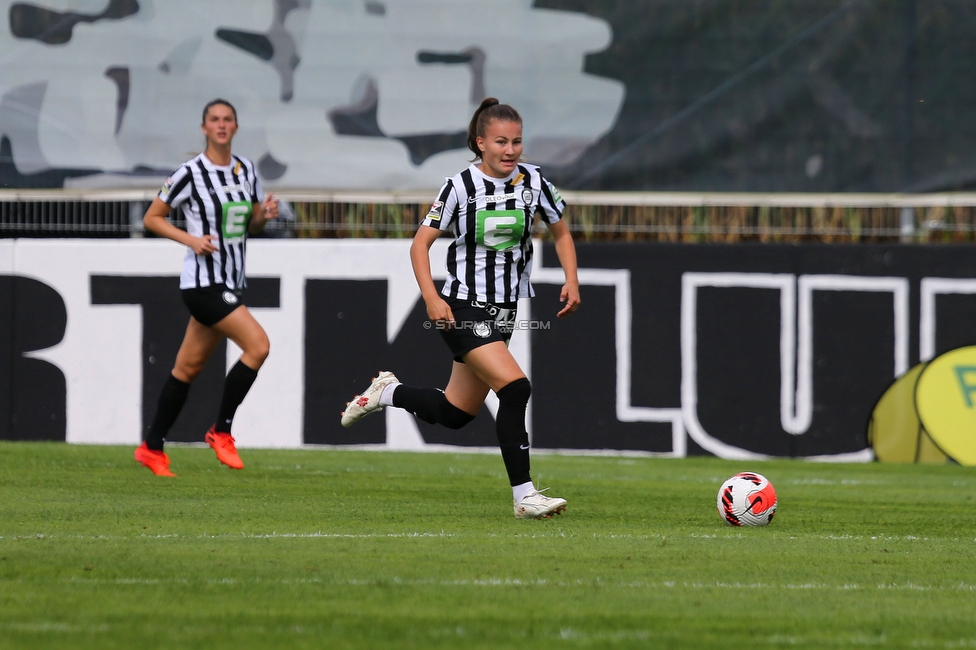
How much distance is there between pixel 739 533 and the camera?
5945 mm

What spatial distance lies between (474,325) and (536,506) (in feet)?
2.88

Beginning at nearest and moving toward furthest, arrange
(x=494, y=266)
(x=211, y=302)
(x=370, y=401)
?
(x=494, y=266), (x=370, y=401), (x=211, y=302)

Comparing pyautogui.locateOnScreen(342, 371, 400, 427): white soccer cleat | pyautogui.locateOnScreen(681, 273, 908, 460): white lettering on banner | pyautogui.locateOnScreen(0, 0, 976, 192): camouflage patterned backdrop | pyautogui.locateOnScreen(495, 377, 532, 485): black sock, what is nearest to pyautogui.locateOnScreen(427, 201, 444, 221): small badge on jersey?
pyautogui.locateOnScreen(495, 377, 532, 485): black sock

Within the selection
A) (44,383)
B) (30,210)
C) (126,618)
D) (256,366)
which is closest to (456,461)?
(256,366)

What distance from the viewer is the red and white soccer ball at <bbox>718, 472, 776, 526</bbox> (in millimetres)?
6207

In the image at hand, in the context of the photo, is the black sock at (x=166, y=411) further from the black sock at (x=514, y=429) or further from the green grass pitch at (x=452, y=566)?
the black sock at (x=514, y=429)

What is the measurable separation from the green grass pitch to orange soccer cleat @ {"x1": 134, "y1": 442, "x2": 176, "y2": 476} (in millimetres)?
152

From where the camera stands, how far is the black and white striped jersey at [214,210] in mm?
8117

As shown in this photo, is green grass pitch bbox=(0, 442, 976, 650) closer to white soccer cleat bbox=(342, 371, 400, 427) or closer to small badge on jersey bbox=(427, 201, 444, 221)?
white soccer cleat bbox=(342, 371, 400, 427)

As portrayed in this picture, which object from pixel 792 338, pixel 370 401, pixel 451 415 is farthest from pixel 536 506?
pixel 792 338

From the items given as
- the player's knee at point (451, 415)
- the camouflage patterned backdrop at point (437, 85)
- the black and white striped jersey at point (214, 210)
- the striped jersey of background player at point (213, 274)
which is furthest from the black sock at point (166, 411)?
the camouflage patterned backdrop at point (437, 85)

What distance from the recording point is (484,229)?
6.46 meters

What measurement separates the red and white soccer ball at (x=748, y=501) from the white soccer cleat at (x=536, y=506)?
0.76m

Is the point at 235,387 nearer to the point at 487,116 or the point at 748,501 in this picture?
the point at 487,116
